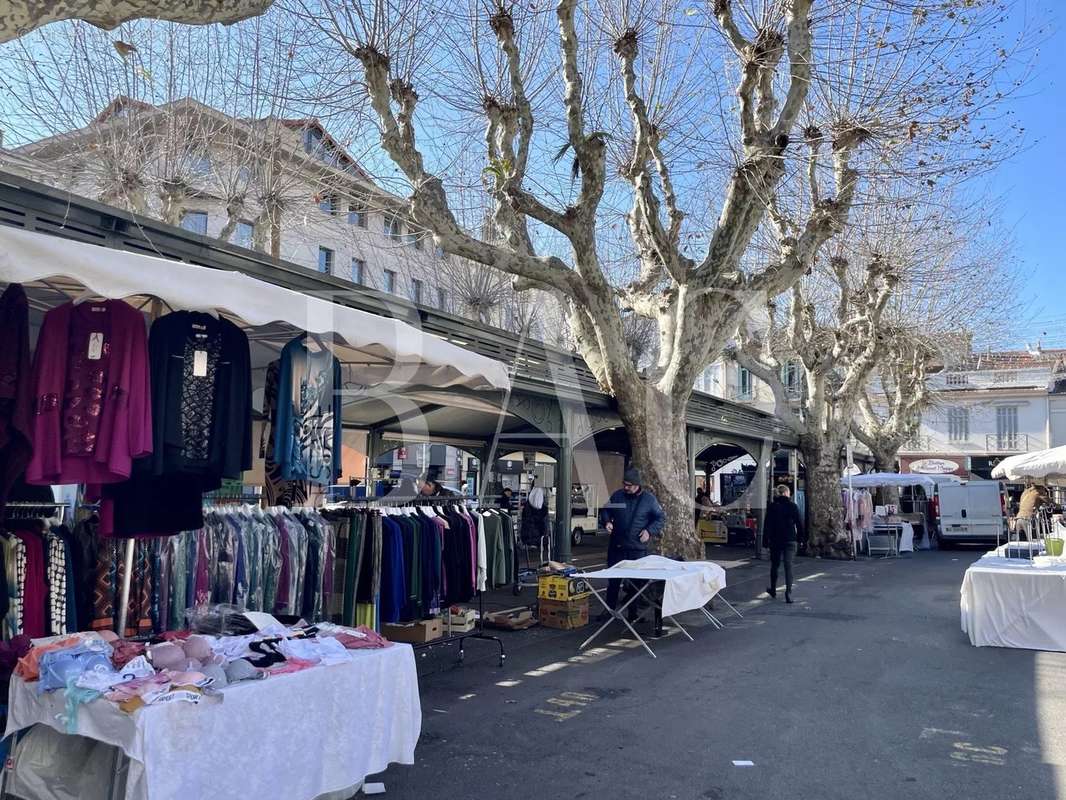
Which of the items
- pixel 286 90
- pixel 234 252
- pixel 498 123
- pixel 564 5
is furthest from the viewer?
pixel 286 90

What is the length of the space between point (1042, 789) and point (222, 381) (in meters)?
5.14

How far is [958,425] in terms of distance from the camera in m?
46.8

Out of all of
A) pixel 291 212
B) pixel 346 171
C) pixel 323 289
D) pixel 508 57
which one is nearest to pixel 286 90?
pixel 346 171

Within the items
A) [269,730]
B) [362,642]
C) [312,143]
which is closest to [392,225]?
[312,143]

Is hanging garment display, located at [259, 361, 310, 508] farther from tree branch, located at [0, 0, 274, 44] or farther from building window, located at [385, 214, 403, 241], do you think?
building window, located at [385, 214, 403, 241]

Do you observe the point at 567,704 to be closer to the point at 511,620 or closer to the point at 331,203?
the point at 511,620

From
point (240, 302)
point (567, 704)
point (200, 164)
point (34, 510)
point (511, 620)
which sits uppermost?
point (200, 164)

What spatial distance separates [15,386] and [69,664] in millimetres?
1290

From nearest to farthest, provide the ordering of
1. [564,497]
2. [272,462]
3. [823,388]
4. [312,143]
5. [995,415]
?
[272,462]
[564,497]
[312,143]
[823,388]
[995,415]

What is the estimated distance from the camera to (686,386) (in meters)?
11.5

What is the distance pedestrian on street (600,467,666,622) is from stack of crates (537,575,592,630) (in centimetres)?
37

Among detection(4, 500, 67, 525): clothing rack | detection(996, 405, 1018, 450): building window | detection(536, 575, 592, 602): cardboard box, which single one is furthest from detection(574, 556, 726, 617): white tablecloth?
detection(996, 405, 1018, 450): building window

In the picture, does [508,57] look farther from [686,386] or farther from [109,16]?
[109,16]

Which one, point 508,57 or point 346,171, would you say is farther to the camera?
point 346,171
